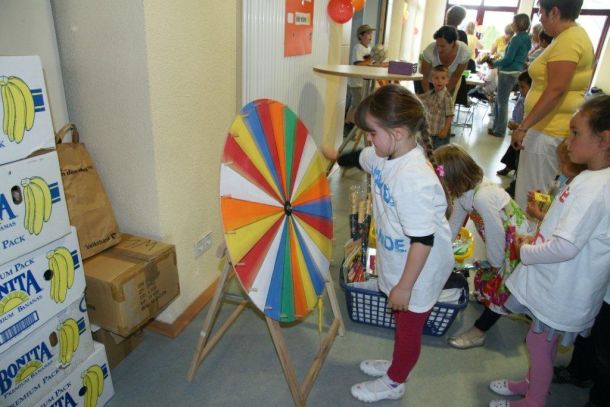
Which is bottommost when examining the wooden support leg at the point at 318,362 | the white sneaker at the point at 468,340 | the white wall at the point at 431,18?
the white sneaker at the point at 468,340

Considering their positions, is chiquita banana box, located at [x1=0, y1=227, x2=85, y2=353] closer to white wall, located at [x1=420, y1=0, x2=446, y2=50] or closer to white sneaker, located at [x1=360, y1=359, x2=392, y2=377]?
white sneaker, located at [x1=360, y1=359, x2=392, y2=377]

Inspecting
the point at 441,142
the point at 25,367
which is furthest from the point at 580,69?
the point at 25,367

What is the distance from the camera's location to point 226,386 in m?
1.60

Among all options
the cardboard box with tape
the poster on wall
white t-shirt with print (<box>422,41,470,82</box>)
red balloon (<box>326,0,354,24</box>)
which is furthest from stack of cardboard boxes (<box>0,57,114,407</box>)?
white t-shirt with print (<box>422,41,470,82</box>)

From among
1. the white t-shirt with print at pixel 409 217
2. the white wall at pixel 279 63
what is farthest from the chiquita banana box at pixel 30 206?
the white wall at pixel 279 63

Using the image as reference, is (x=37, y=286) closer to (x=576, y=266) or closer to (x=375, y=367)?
(x=375, y=367)

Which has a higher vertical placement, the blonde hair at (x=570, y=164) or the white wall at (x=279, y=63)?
the white wall at (x=279, y=63)

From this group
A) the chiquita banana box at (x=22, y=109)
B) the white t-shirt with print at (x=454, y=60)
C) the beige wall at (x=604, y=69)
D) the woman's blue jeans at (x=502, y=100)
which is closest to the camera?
the chiquita banana box at (x=22, y=109)

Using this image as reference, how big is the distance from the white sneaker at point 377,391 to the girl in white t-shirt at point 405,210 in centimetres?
15

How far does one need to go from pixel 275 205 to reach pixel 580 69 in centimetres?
170

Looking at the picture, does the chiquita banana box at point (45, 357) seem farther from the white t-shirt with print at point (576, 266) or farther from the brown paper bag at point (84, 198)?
the white t-shirt with print at point (576, 266)

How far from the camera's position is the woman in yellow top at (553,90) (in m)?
1.94

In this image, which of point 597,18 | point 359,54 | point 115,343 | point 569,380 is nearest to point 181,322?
point 115,343

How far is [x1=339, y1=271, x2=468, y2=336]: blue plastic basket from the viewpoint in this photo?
183cm
